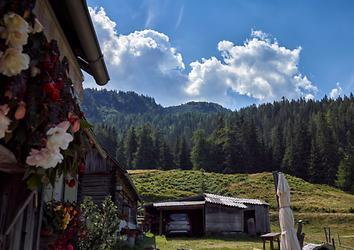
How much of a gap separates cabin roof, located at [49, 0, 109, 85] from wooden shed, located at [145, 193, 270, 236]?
2791 centimetres

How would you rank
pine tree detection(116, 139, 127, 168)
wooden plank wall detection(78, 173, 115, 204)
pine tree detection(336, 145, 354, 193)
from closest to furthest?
wooden plank wall detection(78, 173, 115, 204)
pine tree detection(336, 145, 354, 193)
pine tree detection(116, 139, 127, 168)

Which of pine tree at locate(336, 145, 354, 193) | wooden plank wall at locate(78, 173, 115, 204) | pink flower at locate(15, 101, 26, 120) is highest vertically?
pine tree at locate(336, 145, 354, 193)

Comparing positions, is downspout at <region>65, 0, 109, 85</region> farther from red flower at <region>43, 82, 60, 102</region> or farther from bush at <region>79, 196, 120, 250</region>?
bush at <region>79, 196, 120, 250</region>

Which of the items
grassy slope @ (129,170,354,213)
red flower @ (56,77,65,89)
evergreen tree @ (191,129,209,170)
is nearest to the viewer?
red flower @ (56,77,65,89)

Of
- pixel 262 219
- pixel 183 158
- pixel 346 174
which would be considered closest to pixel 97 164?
pixel 262 219

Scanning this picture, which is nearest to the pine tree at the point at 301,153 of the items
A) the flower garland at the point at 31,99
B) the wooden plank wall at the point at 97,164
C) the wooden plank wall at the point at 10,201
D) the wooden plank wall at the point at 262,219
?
the wooden plank wall at the point at 262,219

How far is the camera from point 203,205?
33969 mm

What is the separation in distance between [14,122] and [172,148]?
106008 mm

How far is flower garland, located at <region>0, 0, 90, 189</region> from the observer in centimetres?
234

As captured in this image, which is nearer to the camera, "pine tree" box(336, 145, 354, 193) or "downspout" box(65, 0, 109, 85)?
"downspout" box(65, 0, 109, 85)

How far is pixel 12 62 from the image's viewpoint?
90.5 inches

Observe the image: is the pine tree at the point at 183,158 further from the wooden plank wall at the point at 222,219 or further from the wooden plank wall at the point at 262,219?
the wooden plank wall at the point at 222,219

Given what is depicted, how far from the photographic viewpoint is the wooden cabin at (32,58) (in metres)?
3.00

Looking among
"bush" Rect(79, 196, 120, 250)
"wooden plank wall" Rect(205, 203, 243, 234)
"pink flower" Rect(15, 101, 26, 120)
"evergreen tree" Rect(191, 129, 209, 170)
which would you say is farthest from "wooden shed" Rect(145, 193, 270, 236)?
"evergreen tree" Rect(191, 129, 209, 170)
